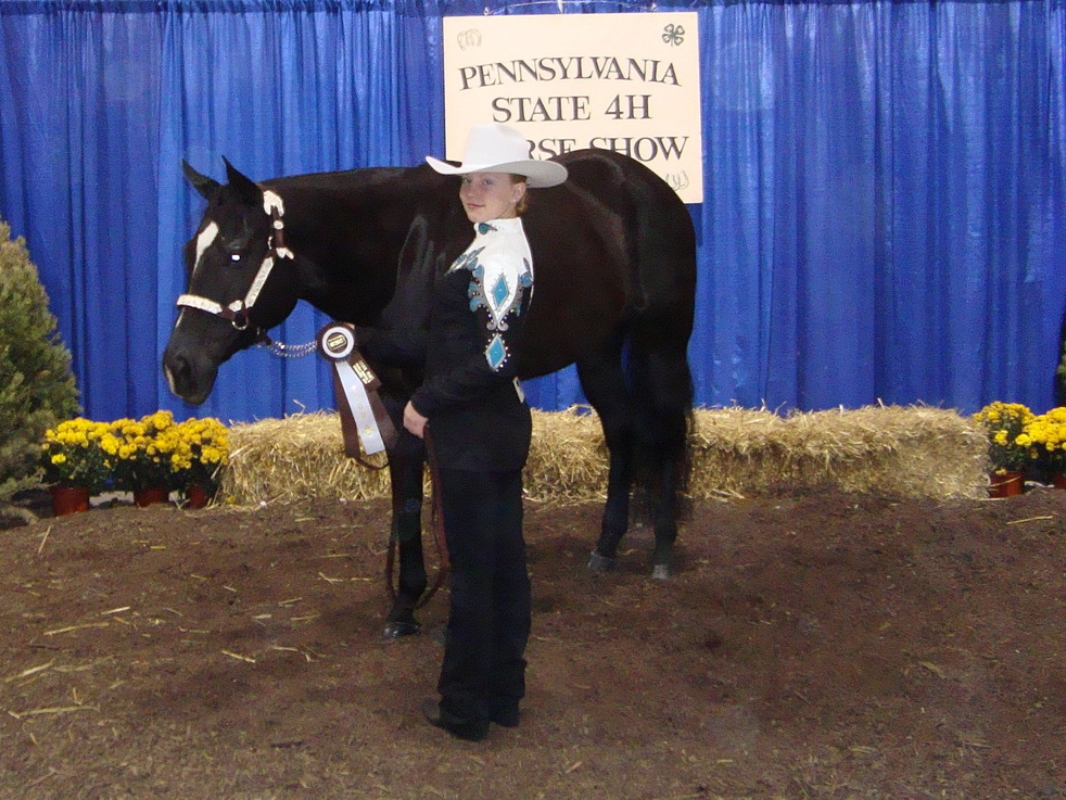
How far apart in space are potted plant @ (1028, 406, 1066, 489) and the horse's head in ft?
13.0

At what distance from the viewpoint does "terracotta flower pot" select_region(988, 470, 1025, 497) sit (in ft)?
17.1

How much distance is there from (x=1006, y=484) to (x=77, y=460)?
14.9ft

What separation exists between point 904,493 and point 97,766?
3.98 m

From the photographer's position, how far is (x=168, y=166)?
531 cm

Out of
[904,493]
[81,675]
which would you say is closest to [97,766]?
[81,675]

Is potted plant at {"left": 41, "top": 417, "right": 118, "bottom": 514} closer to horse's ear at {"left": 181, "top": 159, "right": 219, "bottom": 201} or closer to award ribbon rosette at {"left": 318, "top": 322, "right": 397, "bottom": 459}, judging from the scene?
horse's ear at {"left": 181, "top": 159, "right": 219, "bottom": 201}

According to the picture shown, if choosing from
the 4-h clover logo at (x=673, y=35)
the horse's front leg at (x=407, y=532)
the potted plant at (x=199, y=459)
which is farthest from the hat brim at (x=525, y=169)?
the 4-h clover logo at (x=673, y=35)

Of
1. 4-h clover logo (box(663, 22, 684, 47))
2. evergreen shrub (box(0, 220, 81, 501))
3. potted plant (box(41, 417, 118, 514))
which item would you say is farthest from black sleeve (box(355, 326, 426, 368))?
4-h clover logo (box(663, 22, 684, 47))

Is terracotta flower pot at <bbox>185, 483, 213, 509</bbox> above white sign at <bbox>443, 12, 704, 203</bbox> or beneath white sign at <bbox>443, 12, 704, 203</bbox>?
beneath

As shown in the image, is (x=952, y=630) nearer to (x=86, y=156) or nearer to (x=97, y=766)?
(x=97, y=766)

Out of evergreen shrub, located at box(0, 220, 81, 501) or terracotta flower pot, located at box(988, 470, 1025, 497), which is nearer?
evergreen shrub, located at box(0, 220, 81, 501)

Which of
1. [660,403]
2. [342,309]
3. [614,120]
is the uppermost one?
[614,120]

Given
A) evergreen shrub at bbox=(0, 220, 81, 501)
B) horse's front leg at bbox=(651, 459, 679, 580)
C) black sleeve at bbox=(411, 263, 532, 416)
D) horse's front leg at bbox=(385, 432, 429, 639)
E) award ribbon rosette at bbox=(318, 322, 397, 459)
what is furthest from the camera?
evergreen shrub at bbox=(0, 220, 81, 501)

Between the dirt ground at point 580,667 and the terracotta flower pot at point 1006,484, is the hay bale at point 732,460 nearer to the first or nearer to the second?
the terracotta flower pot at point 1006,484
